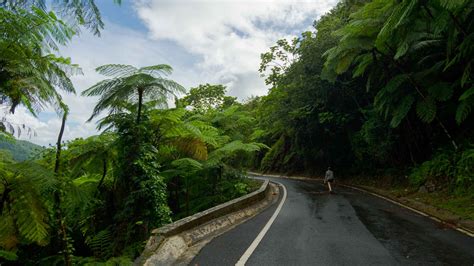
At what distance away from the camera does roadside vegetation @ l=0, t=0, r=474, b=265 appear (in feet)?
12.8

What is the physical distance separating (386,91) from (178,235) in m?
9.67

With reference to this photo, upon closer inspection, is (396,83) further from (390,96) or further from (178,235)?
(178,235)

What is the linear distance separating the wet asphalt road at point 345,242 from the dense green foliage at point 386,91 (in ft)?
12.6

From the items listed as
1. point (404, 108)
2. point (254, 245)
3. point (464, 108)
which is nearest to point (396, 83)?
point (404, 108)

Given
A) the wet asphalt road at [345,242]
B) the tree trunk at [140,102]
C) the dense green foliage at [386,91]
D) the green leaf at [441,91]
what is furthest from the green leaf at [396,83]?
the tree trunk at [140,102]

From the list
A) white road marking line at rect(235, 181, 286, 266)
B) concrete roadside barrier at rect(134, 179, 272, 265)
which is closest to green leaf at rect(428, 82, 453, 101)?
white road marking line at rect(235, 181, 286, 266)

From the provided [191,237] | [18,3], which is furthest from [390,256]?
[18,3]

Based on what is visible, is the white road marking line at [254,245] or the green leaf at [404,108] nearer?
the white road marking line at [254,245]

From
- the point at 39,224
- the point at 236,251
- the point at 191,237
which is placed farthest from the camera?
the point at 191,237

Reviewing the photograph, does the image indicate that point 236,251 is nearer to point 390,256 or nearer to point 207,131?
point 390,256

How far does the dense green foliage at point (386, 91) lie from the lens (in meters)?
9.23

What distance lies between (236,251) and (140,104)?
12.4 feet

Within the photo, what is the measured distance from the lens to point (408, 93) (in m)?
12.2

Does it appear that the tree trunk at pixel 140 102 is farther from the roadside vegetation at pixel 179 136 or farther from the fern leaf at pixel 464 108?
the fern leaf at pixel 464 108
